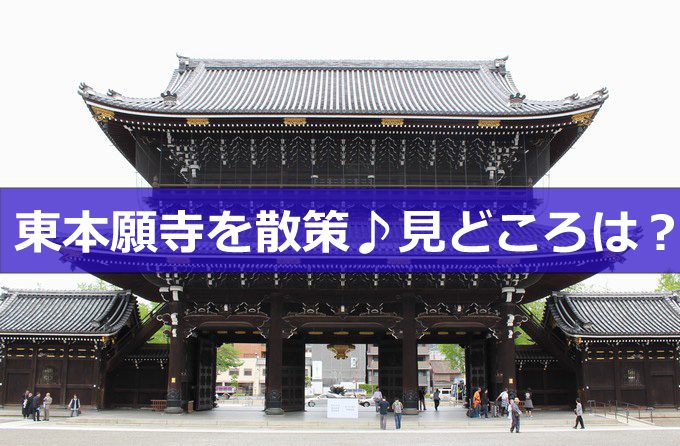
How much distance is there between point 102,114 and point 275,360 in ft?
43.9

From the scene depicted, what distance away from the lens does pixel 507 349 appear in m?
29.5

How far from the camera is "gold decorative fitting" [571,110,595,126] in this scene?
28.5 m

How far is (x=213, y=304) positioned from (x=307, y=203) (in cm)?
641

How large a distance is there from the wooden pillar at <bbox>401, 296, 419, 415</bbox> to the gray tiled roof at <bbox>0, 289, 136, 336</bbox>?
14.5 meters

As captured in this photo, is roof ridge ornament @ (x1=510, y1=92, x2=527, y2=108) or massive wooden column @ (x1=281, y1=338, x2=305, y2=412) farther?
massive wooden column @ (x1=281, y1=338, x2=305, y2=412)

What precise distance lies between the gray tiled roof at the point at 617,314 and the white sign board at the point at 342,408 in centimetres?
1131

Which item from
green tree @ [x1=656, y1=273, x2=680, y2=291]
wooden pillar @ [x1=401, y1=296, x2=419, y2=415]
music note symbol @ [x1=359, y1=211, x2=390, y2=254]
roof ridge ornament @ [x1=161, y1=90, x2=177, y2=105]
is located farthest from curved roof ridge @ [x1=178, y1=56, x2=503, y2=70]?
green tree @ [x1=656, y1=273, x2=680, y2=291]

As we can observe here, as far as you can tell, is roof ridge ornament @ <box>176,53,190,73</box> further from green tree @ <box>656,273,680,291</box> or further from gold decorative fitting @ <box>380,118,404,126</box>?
green tree @ <box>656,273,680,291</box>

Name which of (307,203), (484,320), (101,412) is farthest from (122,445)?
(484,320)

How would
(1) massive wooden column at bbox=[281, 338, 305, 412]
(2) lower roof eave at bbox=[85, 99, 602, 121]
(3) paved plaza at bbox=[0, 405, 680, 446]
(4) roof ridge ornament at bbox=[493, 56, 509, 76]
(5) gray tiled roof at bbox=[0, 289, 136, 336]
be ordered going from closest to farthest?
(3) paved plaza at bbox=[0, 405, 680, 446], (2) lower roof eave at bbox=[85, 99, 602, 121], (5) gray tiled roof at bbox=[0, 289, 136, 336], (1) massive wooden column at bbox=[281, 338, 305, 412], (4) roof ridge ornament at bbox=[493, 56, 509, 76]

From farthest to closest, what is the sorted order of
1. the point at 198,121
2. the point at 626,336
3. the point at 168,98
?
the point at 626,336, the point at 168,98, the point at 198,121

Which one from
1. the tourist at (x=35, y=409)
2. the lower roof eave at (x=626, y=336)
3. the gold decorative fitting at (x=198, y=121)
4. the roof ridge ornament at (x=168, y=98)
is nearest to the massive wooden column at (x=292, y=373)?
the tourist at (x=35, y=409)

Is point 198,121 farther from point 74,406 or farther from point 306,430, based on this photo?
point 74,406

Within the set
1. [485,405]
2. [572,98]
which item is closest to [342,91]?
[572,98]
